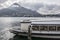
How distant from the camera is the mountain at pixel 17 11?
1300cm

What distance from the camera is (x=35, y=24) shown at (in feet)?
22.3

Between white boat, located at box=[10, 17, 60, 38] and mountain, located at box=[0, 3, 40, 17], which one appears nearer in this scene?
white boat, located at box=[10, 17, 60, 38]

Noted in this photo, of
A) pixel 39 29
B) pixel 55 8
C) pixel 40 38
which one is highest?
pixel 55 8

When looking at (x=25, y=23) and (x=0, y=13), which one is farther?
(x=0, y=13)

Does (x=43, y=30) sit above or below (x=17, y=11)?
below

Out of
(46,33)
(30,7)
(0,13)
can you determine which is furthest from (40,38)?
(0,13)

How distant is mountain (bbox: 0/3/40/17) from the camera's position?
→ 13000 mm

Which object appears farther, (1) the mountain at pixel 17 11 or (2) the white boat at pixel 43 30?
(1) the mountain at pixel 17 11

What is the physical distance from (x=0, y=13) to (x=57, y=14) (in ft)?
20.1

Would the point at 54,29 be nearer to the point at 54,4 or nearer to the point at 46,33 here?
the point at 46,33

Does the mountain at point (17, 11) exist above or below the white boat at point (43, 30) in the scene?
above

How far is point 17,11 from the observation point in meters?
14.0

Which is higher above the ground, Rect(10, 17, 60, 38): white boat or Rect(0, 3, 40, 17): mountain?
Rect(0, 3, 40, 17): mountain

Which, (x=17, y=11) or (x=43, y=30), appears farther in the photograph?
(x=17, y=11)
